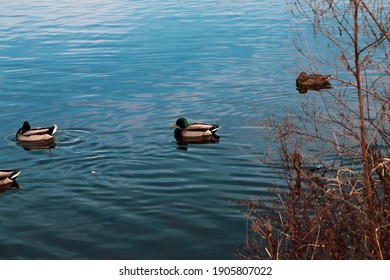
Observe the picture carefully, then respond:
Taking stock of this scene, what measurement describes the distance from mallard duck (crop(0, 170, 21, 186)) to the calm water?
32 cm

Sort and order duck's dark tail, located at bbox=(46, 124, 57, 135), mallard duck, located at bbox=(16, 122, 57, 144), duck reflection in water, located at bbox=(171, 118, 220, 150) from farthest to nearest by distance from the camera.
→ 1. duck's dark tail, located at bbox=(46, 124, 57, 135)
2. mallard duck, located at bbox=(16, 122, 57, 144)
3. duck reflection in water, located at bbox=(171, 118, 220, 150)

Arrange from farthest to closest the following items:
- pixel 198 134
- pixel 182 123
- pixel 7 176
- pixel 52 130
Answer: pixel 182 123
pixel 52 130
pixel 198 134
pixel 7 176

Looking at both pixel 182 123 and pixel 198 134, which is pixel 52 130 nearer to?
pixel 182 123

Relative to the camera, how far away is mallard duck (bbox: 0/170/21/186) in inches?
656

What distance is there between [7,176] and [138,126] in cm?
568

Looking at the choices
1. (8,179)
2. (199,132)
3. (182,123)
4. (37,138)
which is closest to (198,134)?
(199,132)

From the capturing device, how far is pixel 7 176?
1670 centimetres

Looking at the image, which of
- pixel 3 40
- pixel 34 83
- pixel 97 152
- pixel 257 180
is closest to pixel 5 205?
pixel 97 152

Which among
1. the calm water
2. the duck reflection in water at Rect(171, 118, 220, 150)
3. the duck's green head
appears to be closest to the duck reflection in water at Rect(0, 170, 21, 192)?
the calm water

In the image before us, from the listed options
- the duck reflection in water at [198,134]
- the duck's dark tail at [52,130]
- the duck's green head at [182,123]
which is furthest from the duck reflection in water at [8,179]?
the duck's green head at [182,123]

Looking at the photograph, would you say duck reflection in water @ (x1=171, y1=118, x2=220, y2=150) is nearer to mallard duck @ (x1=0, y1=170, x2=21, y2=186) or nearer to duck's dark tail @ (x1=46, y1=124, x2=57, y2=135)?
duck's dark tail @ (x1=46, y1=124, x2=57, y2=135)

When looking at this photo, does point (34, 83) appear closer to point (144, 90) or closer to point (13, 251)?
point (144, 90)

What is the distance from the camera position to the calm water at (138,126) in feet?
45.8

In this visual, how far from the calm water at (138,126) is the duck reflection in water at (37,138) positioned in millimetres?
233
